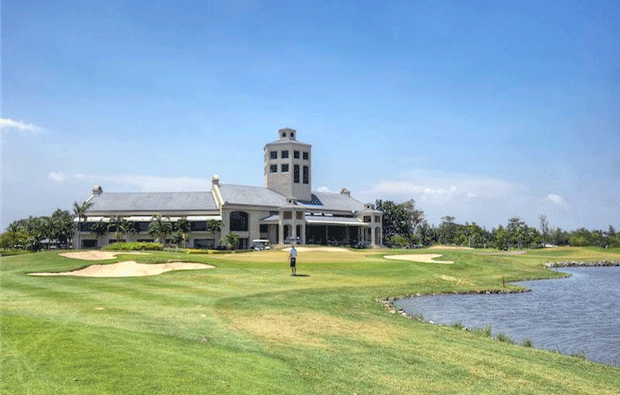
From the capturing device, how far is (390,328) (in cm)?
2003

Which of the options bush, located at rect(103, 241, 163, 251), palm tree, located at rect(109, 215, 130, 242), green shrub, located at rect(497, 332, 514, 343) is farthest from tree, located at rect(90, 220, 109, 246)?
green shrub, located at rect(497, 332, 514, 343)

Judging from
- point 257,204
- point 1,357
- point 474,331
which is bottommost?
point 474,331

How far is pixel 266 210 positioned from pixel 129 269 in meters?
61.5

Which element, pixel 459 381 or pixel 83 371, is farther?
pixel 459 381

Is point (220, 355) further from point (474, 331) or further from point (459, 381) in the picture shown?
point (474, 331)

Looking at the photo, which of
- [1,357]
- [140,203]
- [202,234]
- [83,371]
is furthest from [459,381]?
[140,203]

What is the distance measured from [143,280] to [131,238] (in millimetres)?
69843

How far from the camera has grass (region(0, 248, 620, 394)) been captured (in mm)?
10492

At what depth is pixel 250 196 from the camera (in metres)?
104

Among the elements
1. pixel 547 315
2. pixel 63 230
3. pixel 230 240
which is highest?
pixel 63 230

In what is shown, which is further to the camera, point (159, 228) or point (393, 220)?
point (393, 220)

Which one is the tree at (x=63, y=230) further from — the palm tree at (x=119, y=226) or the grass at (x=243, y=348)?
the grass at (x=243, y=348)

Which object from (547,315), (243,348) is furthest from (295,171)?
(243,348)

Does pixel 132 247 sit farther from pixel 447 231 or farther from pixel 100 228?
pixel 447 231
